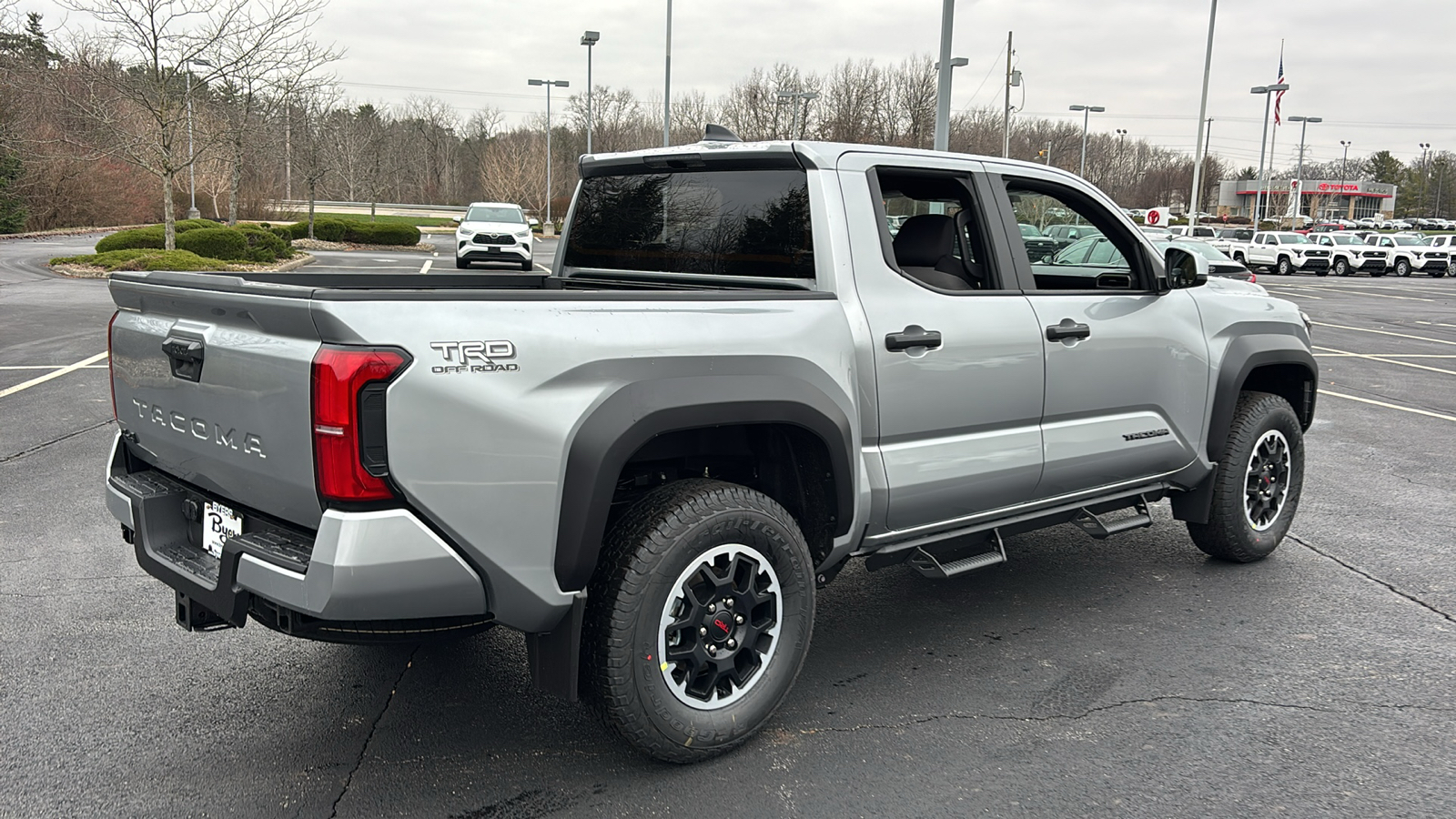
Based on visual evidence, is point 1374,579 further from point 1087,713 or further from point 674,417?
point 674,417

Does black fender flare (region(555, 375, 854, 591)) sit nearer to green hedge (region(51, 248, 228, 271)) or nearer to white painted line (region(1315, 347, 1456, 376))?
white painted line (region(1315, 347, 1456, 376))

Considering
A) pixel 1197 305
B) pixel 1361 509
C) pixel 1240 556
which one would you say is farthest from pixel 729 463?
pixel 1361 509

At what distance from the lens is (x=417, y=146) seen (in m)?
84.9

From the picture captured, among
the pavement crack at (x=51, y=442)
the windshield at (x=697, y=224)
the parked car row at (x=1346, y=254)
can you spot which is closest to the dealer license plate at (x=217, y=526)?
the windshield at (x=697, y=224)

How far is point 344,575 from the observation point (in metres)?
2.52

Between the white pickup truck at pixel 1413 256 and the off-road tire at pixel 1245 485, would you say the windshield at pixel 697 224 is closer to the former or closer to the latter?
the off-road tire at pixel 1245 485

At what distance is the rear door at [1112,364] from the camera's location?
4.19 meters

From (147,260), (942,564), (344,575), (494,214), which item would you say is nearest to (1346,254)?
(494,214)

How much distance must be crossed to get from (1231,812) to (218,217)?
48100mm

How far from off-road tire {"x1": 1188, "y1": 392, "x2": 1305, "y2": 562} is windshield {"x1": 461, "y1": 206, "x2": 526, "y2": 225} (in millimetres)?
23619

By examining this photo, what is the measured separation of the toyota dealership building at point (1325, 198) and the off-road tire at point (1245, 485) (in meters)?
125

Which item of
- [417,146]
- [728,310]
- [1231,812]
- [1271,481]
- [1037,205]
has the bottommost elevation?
[1231,812]

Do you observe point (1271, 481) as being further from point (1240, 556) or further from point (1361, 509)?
point (1361, 509)

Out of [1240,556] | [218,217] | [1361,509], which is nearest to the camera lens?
[1240,556]
